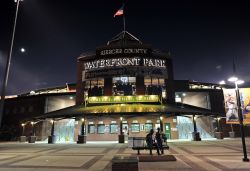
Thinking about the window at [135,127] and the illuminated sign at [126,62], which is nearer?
the window at [135,127]

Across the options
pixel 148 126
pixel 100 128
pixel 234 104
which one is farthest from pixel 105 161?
pixel 100 128

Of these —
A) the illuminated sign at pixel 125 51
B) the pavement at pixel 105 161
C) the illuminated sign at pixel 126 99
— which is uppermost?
the illuminated sign at pixel 125 51

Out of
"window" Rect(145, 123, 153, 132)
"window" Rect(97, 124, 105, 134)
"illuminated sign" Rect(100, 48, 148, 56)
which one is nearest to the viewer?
"window" Rect(145, 123, 153, 132)

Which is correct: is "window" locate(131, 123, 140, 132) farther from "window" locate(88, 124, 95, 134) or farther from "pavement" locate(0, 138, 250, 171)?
"pavement" locate(0, 138, 250, 171)

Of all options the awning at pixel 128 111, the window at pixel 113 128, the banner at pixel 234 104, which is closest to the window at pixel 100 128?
the window at pixel 113 128

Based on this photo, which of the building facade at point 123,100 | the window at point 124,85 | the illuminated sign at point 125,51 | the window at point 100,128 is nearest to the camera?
the building facade at point 123,100

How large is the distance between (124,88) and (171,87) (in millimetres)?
8440

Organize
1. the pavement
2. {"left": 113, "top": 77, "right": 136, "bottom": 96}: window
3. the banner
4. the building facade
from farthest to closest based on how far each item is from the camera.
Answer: {"left": 113, "top": 77, "right": 136, "bottom": 96}: window, the building facade, the banner, the pavement

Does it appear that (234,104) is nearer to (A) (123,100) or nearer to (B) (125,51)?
(A) (123,100)

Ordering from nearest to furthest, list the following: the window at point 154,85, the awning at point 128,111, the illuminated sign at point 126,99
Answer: the awning at point 128,111 < the illuminated sign at point 126,99 < the window at point 154,85

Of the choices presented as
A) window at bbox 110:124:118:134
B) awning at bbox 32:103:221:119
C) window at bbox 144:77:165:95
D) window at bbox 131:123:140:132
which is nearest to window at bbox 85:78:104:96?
awning at bbox 32:103:221:119

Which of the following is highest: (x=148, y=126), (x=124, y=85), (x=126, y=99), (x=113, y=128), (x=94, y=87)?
(x=124, y=85)

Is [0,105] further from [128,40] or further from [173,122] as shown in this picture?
[128,40]

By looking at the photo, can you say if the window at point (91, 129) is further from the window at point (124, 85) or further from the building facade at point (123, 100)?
the window at point (124, 85)
